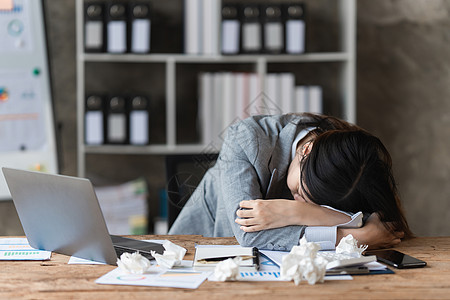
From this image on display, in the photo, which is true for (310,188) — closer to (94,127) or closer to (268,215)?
(268,215)

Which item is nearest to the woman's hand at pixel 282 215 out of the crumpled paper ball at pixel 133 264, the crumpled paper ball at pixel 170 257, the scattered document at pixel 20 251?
the crumpled paper ball at pixel 170 257

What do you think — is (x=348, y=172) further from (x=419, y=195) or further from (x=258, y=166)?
(x=419, y=195)

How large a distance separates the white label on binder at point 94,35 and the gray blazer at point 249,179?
4.44 feet

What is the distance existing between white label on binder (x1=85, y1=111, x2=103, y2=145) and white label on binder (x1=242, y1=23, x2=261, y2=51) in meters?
0.90

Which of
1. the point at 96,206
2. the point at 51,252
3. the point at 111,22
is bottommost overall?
the point at 51,252

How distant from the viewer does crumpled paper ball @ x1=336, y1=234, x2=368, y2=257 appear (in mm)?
1221

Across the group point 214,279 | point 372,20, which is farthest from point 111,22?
point 214,279

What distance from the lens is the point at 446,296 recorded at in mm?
949

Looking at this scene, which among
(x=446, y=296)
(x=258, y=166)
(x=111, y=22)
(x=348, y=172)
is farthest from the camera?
(x=111, y=22)

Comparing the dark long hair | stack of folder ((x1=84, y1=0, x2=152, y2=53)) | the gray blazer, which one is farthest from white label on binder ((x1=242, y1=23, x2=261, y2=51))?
the dark long hair

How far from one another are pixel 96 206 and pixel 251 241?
440 mm

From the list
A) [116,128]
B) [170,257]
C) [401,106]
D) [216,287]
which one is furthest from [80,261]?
[401,106]

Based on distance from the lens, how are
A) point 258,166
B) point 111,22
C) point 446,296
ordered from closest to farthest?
point 446,296 → point 258,166 → point 111,22

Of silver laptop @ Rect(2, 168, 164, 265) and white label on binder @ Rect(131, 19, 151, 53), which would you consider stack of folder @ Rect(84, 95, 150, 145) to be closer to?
white label on binder @ Rect(131, 19, 151, 53)
